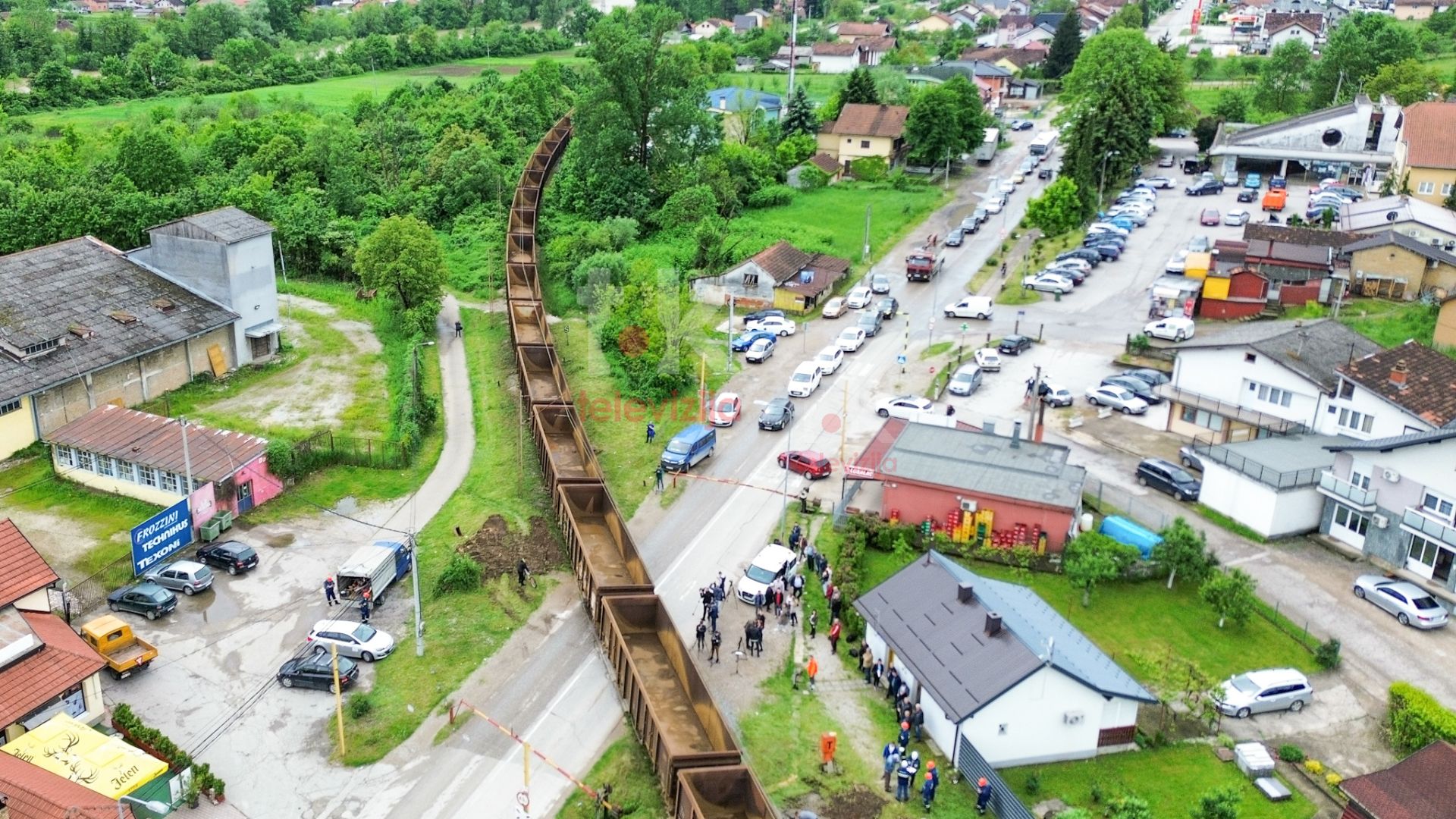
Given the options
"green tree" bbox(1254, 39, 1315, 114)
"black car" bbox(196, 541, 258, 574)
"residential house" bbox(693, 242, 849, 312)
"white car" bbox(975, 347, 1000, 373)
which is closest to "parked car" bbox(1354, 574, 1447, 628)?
"white car" bbox(975, 347, 1000, 373)

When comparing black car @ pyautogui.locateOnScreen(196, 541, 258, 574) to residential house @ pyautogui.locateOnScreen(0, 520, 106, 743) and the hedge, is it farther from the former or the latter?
the hedge

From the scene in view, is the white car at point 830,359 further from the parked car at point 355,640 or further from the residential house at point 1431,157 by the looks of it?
the residential house at point 1431,157

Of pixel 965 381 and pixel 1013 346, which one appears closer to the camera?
pixel 965 381

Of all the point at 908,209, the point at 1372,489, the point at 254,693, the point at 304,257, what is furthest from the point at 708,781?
the point at 908,209

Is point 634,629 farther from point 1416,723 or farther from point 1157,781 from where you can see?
point 1416,723

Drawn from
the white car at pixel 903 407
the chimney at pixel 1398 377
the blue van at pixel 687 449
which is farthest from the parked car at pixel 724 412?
the chimney at pixel 1398 377

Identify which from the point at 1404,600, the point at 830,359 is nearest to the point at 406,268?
the point at 830,359

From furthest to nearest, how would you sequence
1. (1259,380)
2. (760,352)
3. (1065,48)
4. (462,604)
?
1. (1065,48)
2. (760,352)
3. (1259,380)
4. (462,604)
